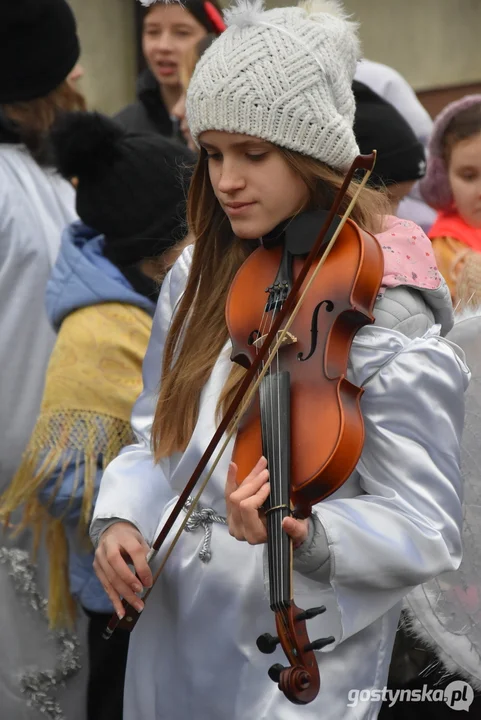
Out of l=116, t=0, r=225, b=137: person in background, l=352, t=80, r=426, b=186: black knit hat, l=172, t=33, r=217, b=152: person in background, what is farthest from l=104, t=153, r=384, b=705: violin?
l=116, t=0, r=225, b=137: person in background

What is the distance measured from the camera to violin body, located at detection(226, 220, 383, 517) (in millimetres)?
1959

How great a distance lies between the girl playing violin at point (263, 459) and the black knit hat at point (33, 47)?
159cm

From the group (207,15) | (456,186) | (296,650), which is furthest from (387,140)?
(296,650)

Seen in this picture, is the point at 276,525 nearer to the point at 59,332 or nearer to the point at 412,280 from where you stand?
the point at 412,280

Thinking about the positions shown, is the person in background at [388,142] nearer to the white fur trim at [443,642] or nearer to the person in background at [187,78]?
the person in background at [187,78]

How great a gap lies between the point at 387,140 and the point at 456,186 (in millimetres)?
249

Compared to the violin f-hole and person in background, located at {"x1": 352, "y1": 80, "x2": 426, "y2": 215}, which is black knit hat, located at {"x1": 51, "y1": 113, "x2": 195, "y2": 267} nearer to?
person in background, located at {"x1": 352, "y1": 80, "x2": 426, "y2": 215}

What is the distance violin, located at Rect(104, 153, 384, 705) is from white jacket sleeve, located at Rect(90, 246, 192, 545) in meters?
0.20

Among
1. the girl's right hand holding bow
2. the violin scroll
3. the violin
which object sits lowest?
the girl's right hand holding bow

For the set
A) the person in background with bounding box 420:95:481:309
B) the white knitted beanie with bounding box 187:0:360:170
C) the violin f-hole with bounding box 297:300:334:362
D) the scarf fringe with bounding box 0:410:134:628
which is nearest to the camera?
the violin f-hole with bounding box 297:300:334:362

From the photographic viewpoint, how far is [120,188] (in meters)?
3.33

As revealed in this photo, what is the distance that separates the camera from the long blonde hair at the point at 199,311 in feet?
7.94

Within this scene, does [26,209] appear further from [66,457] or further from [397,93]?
[397,93]

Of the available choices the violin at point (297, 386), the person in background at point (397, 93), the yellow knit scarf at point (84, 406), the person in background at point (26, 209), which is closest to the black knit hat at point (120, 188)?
the yellow knit scarf at point (84, 406)
